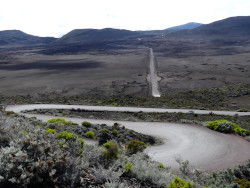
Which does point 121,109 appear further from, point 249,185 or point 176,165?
point 249,185

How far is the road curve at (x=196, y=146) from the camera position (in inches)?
387

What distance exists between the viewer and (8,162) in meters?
3.63

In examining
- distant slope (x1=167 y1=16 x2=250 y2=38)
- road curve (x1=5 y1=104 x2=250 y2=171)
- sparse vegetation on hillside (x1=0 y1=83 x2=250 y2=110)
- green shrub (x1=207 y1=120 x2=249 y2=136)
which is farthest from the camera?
distant slope (x1=167 y1=16 x2=250 y2=38)

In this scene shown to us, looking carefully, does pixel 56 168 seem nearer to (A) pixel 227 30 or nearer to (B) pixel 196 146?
(B) pixel 196 146

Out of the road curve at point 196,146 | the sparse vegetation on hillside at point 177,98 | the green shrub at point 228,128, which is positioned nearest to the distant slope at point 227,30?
the sparse vegetation on hillside at point 177,98

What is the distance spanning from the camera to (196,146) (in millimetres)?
11961

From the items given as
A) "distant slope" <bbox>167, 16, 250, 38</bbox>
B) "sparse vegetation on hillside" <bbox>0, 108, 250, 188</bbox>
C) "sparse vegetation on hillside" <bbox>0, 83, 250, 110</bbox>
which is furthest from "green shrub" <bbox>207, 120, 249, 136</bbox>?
"distant slope" <bbox>167, 16, 250, 38</bbox>

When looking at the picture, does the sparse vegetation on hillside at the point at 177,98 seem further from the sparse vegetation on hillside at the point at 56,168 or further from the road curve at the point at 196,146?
the sparse vegetation on hillside at the point at 56,168

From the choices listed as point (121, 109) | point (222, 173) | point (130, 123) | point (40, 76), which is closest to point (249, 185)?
point (222, 173)

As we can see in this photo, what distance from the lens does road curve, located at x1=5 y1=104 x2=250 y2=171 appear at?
984cm

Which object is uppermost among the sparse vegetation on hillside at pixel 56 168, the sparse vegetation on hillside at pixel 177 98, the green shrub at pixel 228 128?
the sparse vegetation on hillside at pixel 56 168

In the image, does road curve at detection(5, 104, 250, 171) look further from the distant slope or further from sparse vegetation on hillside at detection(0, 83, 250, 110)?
the distant slope

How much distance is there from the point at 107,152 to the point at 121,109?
61.5 feet

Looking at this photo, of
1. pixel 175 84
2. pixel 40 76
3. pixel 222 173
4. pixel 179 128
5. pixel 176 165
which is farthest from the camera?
pixel 40 76
